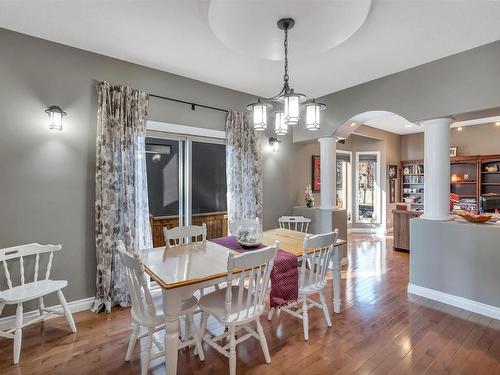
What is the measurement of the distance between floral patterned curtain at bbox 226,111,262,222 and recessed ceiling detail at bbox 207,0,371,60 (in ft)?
5.41

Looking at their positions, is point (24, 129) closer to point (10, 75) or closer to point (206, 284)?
point (10, 75)

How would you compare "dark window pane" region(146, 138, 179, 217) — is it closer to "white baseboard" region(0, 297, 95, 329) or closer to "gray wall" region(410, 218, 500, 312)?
"white baseboard" region(0, 297, 95, 329)

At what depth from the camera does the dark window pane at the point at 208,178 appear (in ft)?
13.2

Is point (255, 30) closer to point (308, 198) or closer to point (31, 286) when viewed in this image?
point (31, 286)

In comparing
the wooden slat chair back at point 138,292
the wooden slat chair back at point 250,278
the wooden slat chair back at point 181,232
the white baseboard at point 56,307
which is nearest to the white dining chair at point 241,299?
the wooden slat chair back at point 250,278

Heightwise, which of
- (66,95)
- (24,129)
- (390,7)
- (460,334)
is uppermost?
(390,7)

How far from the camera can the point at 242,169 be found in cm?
427

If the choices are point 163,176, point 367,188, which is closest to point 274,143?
point 163,176

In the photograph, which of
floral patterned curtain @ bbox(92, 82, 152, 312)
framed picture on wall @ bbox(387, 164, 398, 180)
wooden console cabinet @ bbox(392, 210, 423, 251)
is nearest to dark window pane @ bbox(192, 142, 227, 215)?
floral patterned curtain @ bbox(92, 82, 152, 312)

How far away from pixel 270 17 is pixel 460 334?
11.0 feet

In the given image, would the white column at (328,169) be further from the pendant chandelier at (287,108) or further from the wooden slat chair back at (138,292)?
the wooden slat chair back at (138,292)

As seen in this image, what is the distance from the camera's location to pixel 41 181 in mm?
2820

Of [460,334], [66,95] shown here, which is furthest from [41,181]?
[460,334]

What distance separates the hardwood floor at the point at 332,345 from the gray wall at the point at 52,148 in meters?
0.69
